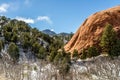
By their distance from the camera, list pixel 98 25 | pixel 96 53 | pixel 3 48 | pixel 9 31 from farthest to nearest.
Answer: pixel 9 31 < pixel 3 48 < pixel 98 25 < pixel 96 53

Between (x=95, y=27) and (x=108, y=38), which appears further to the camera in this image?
(x=95, y=27)

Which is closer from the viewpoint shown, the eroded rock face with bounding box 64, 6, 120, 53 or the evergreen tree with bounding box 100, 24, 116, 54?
the evergreen tree with bounding box 100, 24, 116, 54

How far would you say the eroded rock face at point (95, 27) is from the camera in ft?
261

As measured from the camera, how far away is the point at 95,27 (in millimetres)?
81375

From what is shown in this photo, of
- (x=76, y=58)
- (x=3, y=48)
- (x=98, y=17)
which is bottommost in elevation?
(x=76, y=58)

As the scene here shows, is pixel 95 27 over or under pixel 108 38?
over

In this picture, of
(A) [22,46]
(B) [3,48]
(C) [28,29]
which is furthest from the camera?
(C) [28,29]

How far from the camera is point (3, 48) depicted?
304 ft

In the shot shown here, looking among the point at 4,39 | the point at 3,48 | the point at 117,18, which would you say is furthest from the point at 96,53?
the point at 4,39

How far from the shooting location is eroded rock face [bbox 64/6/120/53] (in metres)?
79.4

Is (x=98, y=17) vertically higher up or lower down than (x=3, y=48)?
higher up

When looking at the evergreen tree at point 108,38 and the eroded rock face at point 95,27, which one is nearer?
the evergreen tree at point 108,38

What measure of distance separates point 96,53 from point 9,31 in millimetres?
46547

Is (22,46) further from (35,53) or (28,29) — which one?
(28,29)
